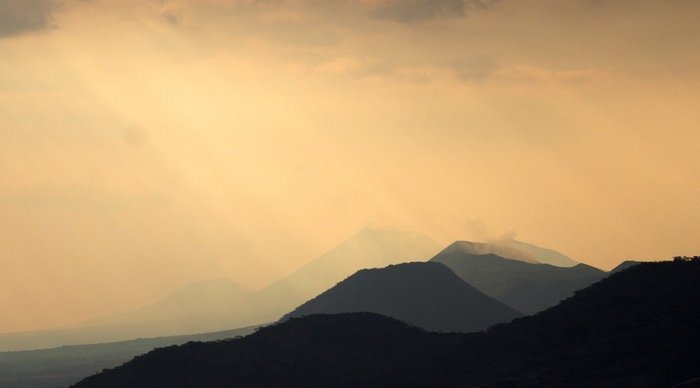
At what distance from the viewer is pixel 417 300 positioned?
167 meters

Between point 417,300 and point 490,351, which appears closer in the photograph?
point 490,351

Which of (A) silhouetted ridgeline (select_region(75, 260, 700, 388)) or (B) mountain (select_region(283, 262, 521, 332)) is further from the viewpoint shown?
(B) mountain (select_region(283, 262, 521, 332))

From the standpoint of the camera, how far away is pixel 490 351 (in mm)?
93312

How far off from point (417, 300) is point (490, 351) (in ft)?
242

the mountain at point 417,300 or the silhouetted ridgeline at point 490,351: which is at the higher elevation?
the mountain at point 417,300

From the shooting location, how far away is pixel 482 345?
313 ft

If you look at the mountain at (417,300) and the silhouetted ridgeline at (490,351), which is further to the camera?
the mountain at (417,300)

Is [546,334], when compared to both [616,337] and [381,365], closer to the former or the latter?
[616,337]

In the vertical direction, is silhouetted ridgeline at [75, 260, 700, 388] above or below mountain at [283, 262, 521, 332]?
below

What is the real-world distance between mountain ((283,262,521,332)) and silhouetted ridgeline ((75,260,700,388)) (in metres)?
51.2

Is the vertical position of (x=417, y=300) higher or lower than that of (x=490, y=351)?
higher

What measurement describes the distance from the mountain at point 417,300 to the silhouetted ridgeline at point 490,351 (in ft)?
168

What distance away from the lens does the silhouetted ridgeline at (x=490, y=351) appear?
81.5 m

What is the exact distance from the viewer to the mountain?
527ft
